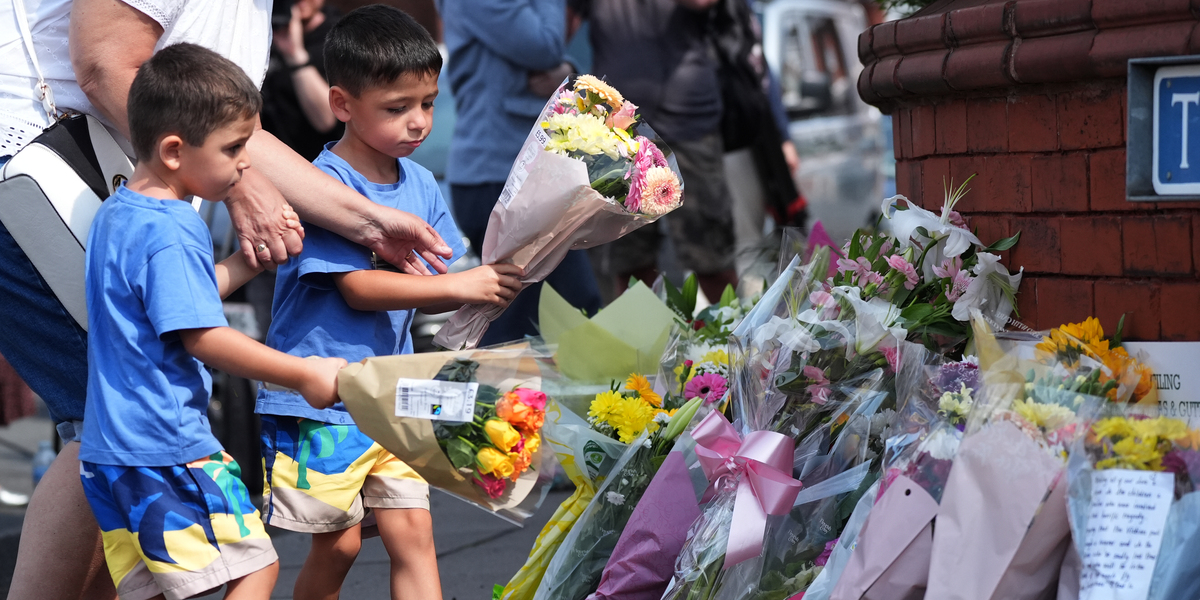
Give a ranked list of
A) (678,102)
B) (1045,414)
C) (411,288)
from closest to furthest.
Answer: (1045,414)
(411,288)
(678,102)

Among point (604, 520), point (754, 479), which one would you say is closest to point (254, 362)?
point (604, 520)

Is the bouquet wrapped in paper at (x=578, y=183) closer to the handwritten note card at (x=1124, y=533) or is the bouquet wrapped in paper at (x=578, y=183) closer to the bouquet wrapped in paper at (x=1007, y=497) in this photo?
the bouquet wrapped in paper at (x=1007, y=497)

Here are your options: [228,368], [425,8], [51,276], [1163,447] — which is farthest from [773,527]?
[425,8]

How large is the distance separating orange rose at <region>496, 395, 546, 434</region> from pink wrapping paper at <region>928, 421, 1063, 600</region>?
75cm

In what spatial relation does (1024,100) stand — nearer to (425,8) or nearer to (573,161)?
(573,161)

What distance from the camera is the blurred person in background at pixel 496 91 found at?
427 cm

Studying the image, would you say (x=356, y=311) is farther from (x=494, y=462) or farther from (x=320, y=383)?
(x=494, y=462)

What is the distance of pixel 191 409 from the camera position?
2234 millimetres

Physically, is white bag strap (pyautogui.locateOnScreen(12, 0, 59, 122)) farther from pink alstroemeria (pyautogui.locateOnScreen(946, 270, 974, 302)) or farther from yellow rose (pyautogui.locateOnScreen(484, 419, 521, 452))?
pink alstroemeria (pyautogui.locateOnScreen(946, 270, 974, 302))

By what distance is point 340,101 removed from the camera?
8.59 feet

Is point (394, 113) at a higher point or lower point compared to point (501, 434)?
higher

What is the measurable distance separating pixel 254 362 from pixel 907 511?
1.17m

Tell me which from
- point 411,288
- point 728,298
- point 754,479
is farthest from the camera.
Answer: point 728,298

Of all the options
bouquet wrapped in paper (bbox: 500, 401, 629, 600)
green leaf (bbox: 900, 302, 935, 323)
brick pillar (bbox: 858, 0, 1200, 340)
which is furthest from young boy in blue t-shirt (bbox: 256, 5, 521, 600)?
brick pillar (bbox: 858, 0, 1200, 340)
